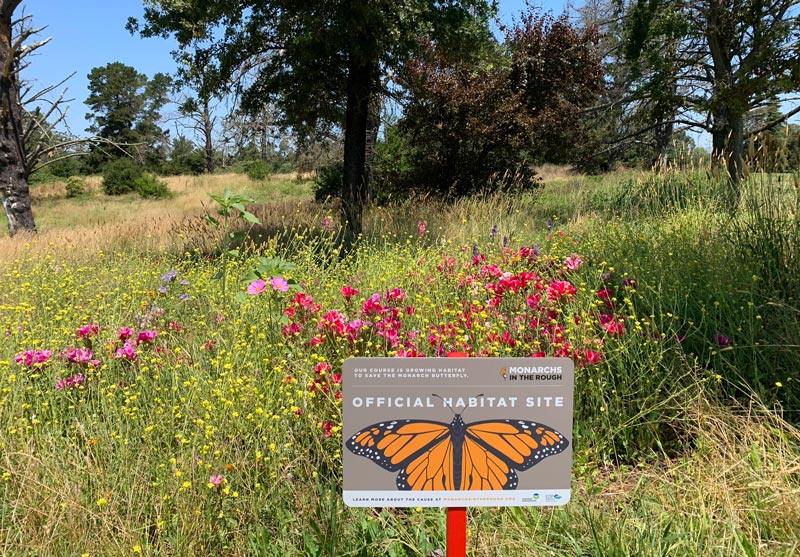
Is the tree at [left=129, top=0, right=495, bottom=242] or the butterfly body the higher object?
the tree at [left=129, top=0, right=495, bottom=242]

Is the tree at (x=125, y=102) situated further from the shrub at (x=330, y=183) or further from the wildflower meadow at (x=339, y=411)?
the wildflower meadow at (x=339, y=411)

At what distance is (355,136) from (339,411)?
6666mm

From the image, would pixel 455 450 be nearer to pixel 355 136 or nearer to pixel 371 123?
pixel 355 136

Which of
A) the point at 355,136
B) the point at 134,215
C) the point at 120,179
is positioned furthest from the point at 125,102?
the point at 355,136

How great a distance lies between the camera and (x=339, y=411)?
221 cm

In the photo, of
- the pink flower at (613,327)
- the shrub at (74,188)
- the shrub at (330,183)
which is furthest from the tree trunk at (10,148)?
the shrub at (74,188)

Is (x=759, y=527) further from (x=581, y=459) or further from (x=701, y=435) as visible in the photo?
(x=581, y=459)

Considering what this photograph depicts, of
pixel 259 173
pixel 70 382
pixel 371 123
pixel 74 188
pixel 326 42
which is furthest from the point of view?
pixel 259 173

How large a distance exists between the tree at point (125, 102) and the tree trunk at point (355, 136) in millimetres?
42425

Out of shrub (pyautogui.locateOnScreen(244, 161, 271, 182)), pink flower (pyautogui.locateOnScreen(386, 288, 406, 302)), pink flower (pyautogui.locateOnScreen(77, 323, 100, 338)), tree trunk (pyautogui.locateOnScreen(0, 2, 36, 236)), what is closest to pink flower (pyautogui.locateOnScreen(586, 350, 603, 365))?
pink flower (pyautogui.locateOnScreen(386, 288, 406, 302))

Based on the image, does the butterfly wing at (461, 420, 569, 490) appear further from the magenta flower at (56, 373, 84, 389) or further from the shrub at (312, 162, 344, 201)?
the shrub at (312, 162, 344, 201)

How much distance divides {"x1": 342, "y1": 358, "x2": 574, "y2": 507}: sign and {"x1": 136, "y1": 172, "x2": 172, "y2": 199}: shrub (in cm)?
2663

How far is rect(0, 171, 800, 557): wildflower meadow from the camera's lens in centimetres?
183

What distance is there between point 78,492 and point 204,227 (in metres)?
5.53
